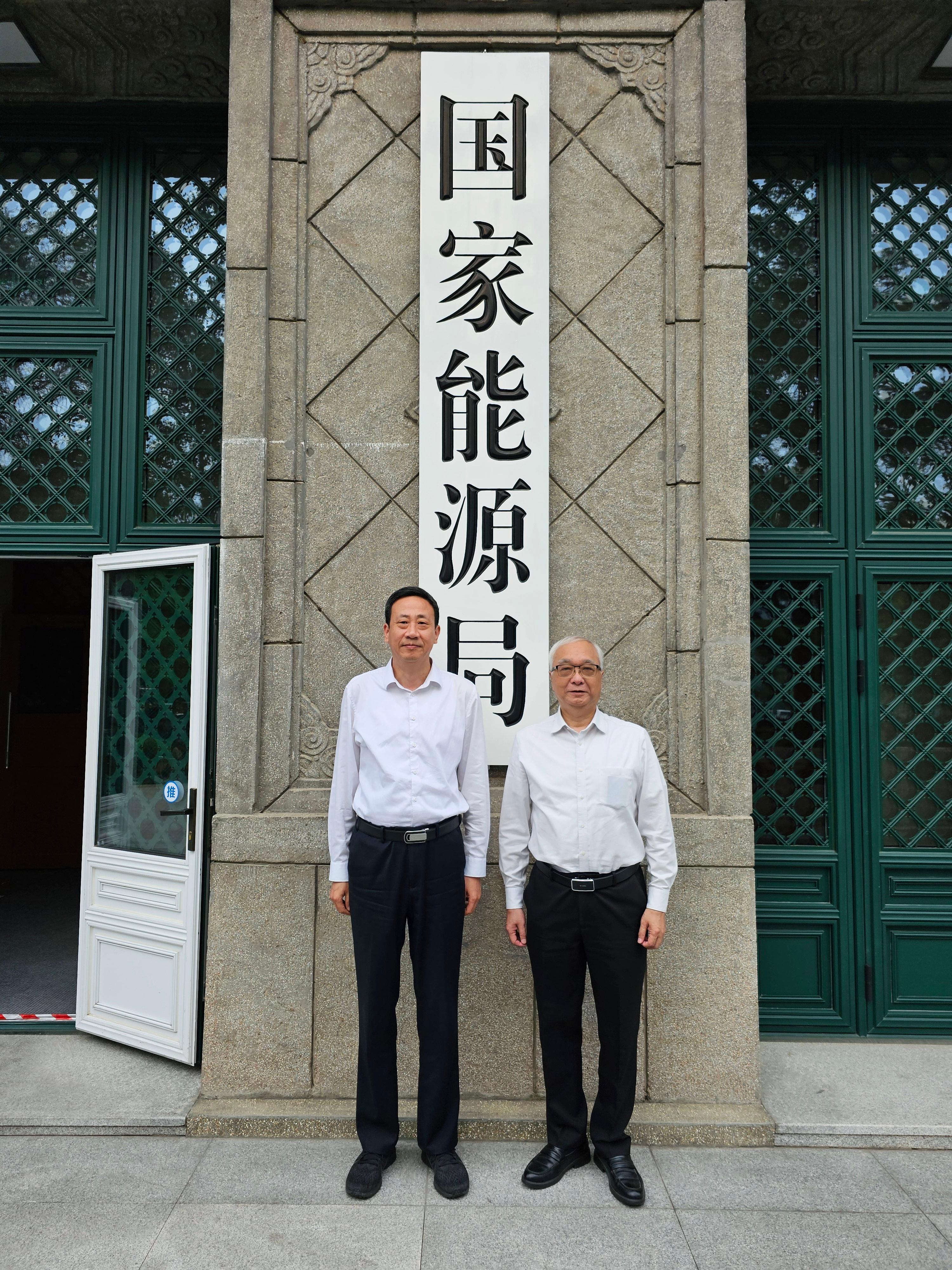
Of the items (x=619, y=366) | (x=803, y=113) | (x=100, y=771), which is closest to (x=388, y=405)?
(x=619, y=366)

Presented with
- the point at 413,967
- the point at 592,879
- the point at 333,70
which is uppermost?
the point at 333,70

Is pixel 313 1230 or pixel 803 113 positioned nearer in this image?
pixel 313 1230

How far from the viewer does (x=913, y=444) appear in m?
4.95

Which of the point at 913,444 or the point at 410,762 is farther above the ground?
the point at 913,444

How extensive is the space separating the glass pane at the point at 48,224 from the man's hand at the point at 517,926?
13.6ft

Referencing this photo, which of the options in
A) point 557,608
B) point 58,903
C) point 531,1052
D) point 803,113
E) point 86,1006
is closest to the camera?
point 531,1052

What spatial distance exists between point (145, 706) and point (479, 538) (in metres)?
2.03

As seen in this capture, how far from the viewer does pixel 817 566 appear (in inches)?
190

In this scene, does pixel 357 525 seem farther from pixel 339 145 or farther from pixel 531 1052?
pixel 531 1052

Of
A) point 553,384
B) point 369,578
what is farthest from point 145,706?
point 553,384

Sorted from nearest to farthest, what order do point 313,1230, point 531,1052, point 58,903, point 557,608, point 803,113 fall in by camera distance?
point 313,1230 < point 531,1052 < point 557,608 < point 803,113 < point 58,903

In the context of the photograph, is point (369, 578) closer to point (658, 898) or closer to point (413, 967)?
point (413, 967)

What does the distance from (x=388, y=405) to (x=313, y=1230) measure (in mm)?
3458

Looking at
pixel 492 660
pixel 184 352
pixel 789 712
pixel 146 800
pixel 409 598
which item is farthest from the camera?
pixel 184 352
